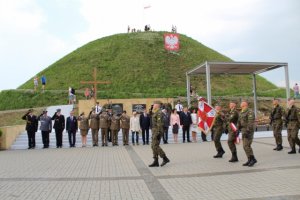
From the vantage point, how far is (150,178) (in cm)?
794

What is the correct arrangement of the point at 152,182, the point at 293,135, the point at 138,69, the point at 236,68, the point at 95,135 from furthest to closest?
the point at 138,69, the point at 236,68, the point at 95,135, the point at 293,135, the point at 152,182

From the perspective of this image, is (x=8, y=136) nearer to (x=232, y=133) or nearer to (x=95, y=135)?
(x=95, y=135)

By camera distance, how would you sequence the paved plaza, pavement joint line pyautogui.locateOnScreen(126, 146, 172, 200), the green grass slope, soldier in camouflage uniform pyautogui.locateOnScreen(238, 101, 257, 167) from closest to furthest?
pavement joint line pyautogui.locateOnScreen(126, 146, 172, 200) → the paved plaza → soldier in camouflage uniform pyautogui.locateOnScreen(238, 101, 257, 167) → the green grass slope

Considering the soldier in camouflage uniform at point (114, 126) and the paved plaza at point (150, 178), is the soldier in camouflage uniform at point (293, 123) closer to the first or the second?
the paved plaza at point (150, 178)

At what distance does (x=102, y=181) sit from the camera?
25.3 feet

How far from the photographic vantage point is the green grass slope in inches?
1670

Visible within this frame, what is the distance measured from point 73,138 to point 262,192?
1159 cm

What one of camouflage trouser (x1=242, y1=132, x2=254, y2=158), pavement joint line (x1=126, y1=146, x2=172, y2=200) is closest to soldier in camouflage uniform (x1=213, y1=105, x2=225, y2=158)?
camouflage trouser (x1=242, y1=132, x2=254, y2=158)

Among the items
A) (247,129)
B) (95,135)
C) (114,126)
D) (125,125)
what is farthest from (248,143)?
(95,135)

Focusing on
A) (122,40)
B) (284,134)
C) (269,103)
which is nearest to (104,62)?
(122,40)

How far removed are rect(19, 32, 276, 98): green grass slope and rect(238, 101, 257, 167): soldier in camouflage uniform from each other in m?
27.0

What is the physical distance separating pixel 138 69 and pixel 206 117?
120 feet

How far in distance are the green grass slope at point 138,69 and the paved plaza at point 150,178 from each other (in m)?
25.8

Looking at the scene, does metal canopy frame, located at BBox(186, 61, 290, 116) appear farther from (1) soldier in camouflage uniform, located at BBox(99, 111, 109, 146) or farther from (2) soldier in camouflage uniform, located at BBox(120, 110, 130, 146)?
(1) soldier in camouflage uniform, located at BBox(99, 111, 109, 146)
